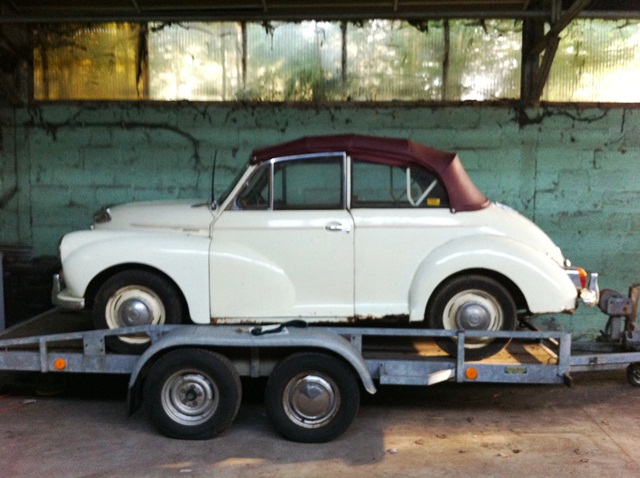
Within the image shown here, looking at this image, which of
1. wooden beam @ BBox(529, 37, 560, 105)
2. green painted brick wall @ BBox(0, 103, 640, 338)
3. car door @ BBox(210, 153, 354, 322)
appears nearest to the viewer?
car door @ BBox(210, 153, 354, 322)

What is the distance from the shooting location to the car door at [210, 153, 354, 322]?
5.62 meters

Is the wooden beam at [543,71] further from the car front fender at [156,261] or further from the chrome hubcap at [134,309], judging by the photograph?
the chrome hubcap at [134,309]

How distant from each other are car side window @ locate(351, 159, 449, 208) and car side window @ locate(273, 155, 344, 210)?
0.45 ft

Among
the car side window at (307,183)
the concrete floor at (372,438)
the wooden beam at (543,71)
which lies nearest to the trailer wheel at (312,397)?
the concrete floor at (372,438)

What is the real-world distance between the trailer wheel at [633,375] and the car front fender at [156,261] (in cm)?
408

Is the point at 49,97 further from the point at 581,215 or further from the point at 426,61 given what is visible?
the point at 581,215

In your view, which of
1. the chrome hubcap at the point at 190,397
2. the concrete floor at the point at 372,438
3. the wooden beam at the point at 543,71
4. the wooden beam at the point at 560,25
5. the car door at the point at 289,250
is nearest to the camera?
the concrete floor at the point at 372,438

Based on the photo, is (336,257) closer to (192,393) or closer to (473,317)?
(473,317)

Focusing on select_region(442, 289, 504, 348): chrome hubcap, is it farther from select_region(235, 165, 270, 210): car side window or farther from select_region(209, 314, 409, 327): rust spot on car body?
select_region(235, 165, 270, 210): car side window

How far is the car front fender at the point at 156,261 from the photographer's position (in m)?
5.58

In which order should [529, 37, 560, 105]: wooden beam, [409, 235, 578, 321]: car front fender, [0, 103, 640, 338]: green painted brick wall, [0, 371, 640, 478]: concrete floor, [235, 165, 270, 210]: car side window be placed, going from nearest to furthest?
[0, 371, 640, 478]: concrete floor, [409, 235, 578, 321]: car front fender, [235, 165, 270, 210]: car side window, [529, 37, 560, 105]: wooden beam, [0, 103, 640, 338]: green painted brick wall

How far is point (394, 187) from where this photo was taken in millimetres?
5734

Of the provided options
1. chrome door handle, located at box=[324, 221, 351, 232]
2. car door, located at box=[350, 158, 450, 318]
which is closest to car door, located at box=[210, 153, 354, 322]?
chrome door handle, located at box=[324, 221, 351, 232]

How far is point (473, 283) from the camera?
5.57 metres
